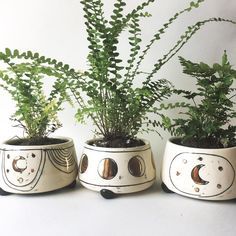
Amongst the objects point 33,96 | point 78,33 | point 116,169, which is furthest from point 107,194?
point 78,33

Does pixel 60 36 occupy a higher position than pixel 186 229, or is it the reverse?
pixel 60 36

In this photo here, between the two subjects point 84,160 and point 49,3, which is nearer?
point 84,160

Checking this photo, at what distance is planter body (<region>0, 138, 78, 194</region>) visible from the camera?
700 millimetres

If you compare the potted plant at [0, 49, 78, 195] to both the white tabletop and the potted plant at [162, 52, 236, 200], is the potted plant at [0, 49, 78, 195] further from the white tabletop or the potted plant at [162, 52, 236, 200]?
the potted plant at [162, 52, 236, 200]

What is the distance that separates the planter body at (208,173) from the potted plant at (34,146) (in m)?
0.27

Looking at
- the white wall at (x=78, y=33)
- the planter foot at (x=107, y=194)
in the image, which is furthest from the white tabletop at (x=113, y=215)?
the white wall at (x=78, y=33)

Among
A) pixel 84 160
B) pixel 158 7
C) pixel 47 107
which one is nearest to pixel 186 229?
pixel 84 160

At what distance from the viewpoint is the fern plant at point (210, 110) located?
26.3 inches

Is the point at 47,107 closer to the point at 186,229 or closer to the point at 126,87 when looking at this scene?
the point at 126,87

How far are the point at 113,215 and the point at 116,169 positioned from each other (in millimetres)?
103

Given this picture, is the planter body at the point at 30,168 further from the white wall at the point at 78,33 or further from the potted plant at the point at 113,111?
the white wall at the point at 78,33

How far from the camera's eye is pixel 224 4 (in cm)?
85

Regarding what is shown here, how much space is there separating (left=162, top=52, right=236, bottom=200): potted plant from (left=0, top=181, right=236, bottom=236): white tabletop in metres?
0.04

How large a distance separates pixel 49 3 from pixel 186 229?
68cm
